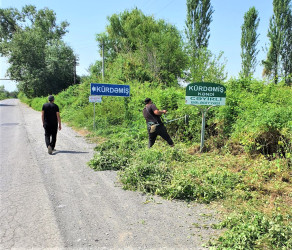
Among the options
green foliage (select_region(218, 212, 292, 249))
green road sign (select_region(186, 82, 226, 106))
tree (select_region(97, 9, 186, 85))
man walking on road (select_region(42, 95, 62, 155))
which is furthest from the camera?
tree (select_region(97, 9, 186, 85))

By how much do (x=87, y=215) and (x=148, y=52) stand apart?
Result: 76.7ft

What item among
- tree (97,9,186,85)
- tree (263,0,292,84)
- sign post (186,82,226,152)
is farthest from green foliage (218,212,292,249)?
tree (263,0,292,84)

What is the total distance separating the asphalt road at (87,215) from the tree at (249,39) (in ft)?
84.7

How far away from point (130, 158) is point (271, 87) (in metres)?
4.99

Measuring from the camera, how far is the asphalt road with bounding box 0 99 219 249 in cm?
323

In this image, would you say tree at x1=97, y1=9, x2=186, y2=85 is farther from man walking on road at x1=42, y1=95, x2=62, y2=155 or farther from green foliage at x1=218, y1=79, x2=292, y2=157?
man walking on road at x1=42, y1=95, x2=62, y2=155

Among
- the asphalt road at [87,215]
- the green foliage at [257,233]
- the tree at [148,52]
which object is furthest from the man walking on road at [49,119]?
the tree at [148,52]

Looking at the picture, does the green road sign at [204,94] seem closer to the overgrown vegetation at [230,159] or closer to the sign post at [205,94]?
the sign post at [205,94]

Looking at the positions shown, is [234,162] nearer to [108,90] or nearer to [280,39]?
[108,90]

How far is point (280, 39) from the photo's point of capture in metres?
24.8

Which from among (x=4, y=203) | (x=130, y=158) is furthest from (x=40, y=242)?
(x=130, y=158)

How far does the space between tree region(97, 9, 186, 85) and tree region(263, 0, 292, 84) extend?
8831 mm

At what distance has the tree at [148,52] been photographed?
22.5 metres

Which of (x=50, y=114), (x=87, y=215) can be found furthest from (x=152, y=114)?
(x=87, y=215)
